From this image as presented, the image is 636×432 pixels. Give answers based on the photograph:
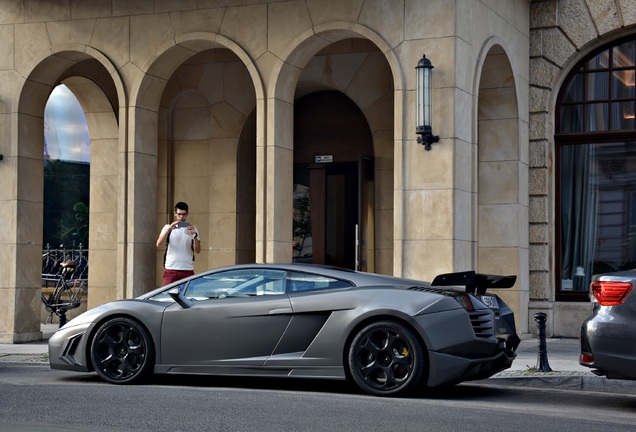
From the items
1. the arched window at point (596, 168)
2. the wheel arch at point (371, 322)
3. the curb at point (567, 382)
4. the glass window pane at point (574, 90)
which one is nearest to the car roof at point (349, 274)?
the wheel arch at point (371, 322)

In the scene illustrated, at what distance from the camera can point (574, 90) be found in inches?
693

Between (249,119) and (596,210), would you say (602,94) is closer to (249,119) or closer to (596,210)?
(596,210)

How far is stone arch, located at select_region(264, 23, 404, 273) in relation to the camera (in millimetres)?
15258

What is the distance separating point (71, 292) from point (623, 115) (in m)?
10.2

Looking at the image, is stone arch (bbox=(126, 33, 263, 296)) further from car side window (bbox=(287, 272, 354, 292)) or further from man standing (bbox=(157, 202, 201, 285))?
car side window (bbox=(287, 272, 354, 292))

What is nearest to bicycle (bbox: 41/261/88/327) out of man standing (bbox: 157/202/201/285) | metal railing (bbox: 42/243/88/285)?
metal railing (bbox: 42/243/88/285)

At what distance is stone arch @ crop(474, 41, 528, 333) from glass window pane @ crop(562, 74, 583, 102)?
3.74ft

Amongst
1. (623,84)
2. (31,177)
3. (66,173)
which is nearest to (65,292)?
(66,173)

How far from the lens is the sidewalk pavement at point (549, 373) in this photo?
11.2 meters

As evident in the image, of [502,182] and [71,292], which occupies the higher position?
[502,182]

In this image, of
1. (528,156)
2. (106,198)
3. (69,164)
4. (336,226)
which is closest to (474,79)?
(528,156)

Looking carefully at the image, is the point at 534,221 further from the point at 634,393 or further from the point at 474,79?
the point at 634,393

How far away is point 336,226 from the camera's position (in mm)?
18406

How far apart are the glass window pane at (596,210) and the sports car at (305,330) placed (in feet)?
23.3
